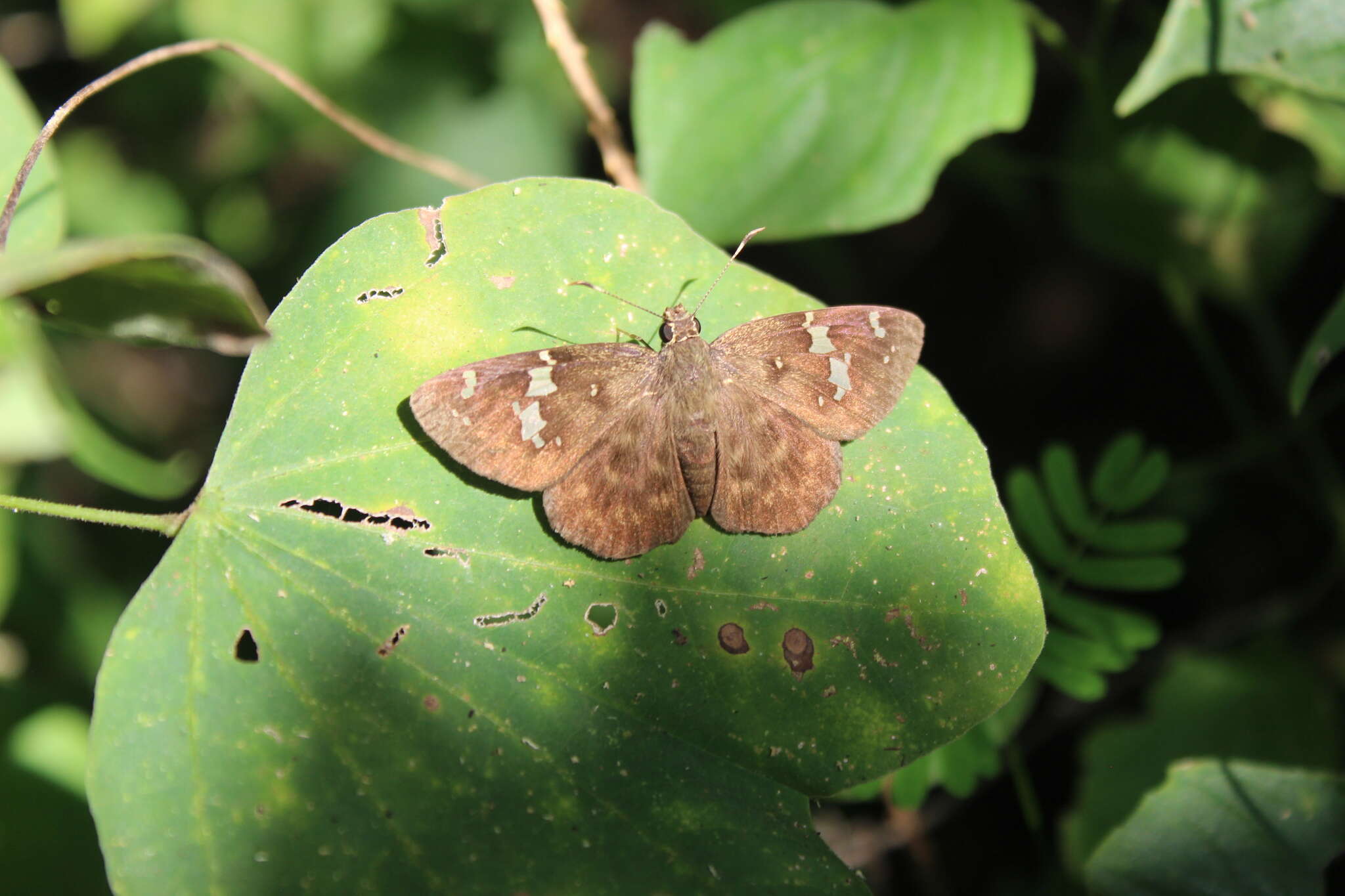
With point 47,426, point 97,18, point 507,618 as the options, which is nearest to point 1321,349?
point 507,618

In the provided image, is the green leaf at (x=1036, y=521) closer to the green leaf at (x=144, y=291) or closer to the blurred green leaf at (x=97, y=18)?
the green leaf at (x=144, y=291)

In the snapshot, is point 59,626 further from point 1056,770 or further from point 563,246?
point 1056,770

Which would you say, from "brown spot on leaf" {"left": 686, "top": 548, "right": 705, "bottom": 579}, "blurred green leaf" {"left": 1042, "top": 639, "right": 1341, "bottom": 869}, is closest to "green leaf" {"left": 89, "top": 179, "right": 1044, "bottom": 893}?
"brown spot on leaf" {"left": 686, "top": 548, "right": 705, "bottom": 579}

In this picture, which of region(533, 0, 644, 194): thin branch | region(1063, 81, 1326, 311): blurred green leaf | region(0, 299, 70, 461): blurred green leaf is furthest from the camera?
region(0, 299, 70, 461): blurred green leaf

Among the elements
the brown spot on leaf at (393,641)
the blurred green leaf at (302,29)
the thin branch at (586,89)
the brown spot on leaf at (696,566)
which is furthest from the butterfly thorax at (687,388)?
the blurred green leaf at (302,29)

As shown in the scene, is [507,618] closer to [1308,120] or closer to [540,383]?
[540,383]

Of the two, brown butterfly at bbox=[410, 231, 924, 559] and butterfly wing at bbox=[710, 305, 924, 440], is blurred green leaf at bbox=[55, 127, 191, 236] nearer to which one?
brown butterfly at bbox=[410, 231, 924, 559]
